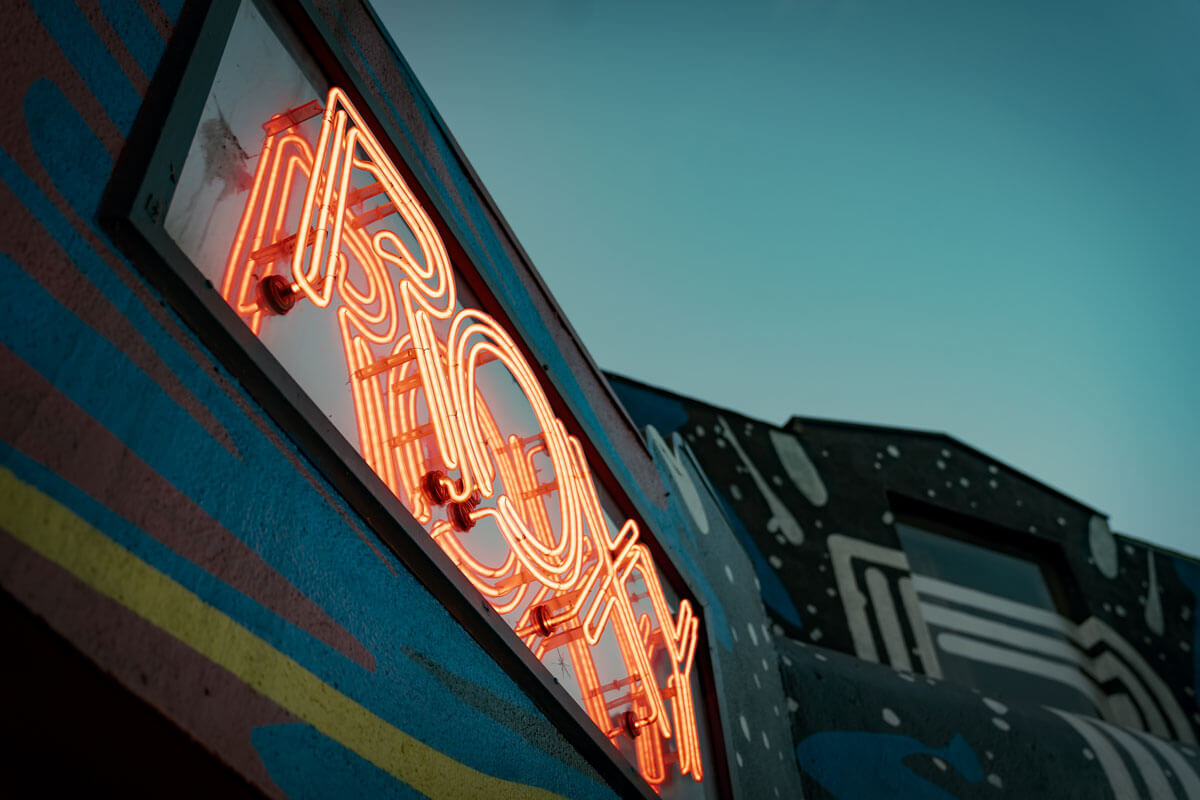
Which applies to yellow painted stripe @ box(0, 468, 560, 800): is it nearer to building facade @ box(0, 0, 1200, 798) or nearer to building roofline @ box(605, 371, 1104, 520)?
building facade @ box(0, 0, 1200, 798)

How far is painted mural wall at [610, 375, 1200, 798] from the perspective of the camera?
5.15 metres

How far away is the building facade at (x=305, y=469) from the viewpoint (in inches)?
53.0

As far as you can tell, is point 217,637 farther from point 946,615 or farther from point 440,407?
point 946,615

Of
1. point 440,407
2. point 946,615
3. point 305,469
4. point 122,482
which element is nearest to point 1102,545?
point 946,615

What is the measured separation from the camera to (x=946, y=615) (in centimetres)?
680

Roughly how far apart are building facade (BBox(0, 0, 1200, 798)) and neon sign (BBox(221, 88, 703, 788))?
Result: 0.01 m

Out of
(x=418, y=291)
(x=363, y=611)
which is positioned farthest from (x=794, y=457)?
(x=363, y=611)

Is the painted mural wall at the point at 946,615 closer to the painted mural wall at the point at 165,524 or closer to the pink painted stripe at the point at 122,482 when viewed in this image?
the painted mural wall at the point at 165,524

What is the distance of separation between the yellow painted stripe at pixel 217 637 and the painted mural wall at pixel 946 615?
3401 mm

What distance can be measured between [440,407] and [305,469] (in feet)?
1.72

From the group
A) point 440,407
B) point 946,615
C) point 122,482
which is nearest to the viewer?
point 122,482

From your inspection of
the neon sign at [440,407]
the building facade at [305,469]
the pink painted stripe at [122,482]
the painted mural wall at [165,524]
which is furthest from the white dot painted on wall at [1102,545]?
the pink painted stripe at [122,482]

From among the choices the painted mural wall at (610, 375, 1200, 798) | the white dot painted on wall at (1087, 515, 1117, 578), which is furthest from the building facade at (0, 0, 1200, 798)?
the white dot painted on wall at (1087, 515, 1117, 578)

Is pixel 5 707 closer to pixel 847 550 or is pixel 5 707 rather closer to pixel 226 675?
pixel 226 675
